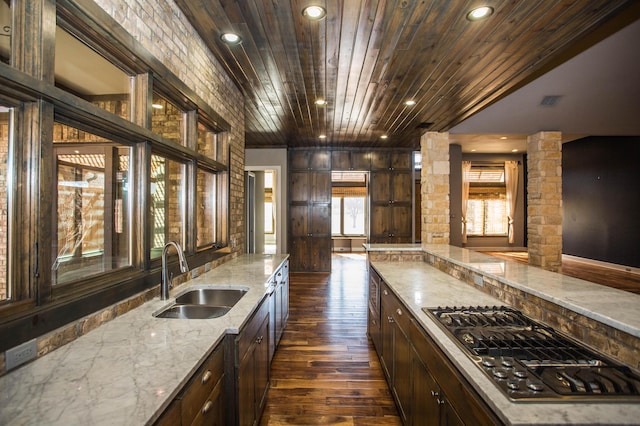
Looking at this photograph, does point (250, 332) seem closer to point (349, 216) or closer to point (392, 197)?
point (392, 197)

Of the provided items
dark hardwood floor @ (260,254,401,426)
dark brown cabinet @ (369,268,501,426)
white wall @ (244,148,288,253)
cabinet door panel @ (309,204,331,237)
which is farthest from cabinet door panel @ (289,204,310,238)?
dark brown cabinet @ (369,268,501,426)

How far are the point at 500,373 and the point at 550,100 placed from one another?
5.13 metres

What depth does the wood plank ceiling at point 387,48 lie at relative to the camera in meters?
2.16

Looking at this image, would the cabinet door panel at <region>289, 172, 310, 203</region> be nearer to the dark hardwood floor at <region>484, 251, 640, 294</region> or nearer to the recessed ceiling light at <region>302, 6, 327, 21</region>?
the recessed ceiling light at <region>302, 6, 327, 21</region>

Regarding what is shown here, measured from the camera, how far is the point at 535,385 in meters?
1.01

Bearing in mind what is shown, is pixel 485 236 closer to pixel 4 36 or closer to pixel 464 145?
pixel 464 145

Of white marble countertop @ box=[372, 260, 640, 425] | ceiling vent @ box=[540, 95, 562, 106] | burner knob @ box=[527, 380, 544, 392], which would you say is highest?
ceiling vent @ box=[540, 95, 562, 106]

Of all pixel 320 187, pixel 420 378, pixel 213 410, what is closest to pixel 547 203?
pixel 320 187

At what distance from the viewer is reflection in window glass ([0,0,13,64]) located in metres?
1.11

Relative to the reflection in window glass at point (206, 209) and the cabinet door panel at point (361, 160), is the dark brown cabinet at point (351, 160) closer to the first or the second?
the cabinet door panel at point (361, 160)

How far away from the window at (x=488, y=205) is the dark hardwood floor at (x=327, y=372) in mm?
7885

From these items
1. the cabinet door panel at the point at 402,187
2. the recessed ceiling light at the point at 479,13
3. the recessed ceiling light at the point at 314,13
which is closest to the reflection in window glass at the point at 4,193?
the recessed ceiling light at the point at 314,13

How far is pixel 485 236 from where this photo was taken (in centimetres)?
1106

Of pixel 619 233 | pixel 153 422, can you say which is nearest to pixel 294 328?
pixel 153 422
